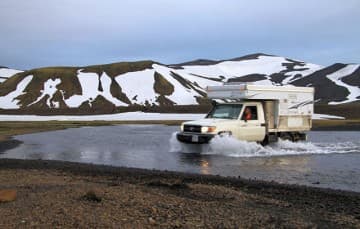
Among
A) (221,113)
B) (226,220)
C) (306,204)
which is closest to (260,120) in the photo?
(221,113)

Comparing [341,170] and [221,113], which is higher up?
[221,113]

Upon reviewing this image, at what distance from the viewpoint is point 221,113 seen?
67.8 feet

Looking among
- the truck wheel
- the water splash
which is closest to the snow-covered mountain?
the water splash

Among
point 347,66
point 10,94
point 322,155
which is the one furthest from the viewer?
point 347,66

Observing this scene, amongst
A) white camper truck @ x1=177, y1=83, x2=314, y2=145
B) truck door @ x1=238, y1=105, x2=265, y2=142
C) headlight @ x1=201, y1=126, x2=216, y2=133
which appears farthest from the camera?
truck door @ x1=238, y1=105, x2=265, y2=142

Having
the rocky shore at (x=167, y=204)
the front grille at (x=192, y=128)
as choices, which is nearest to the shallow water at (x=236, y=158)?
the front grille at (x=192, y=128)

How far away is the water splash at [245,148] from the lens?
18.9 meters

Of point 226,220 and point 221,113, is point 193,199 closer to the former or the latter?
point 226,220

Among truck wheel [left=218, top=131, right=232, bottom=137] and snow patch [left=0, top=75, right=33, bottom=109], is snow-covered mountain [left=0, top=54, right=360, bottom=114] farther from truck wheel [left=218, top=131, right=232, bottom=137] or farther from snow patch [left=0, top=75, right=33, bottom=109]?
truck wheel [left=218, top=131, right=232, bottom=137]

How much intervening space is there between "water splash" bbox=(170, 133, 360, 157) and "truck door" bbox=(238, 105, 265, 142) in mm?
393

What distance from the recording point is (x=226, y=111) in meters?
20.5

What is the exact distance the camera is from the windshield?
20188 millimetres

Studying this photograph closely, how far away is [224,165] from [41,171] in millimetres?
5500

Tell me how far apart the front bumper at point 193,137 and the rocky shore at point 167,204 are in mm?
6657
